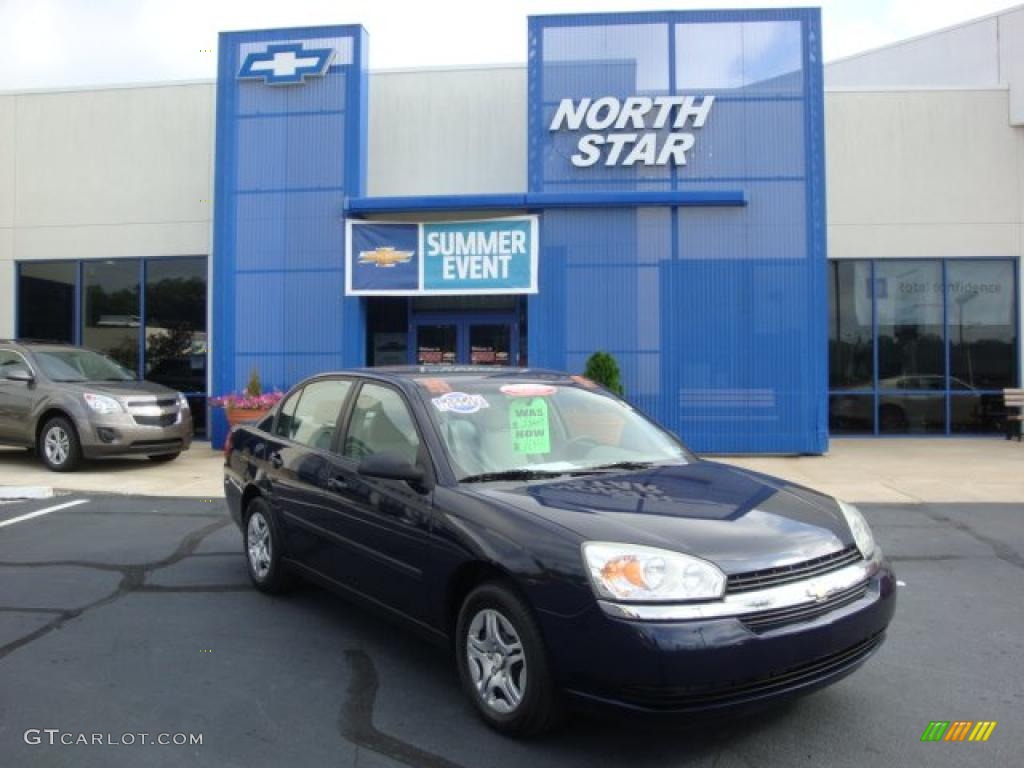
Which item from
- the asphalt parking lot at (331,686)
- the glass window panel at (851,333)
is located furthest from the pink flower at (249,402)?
the glass window panel at (851,333)

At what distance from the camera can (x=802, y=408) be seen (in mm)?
13008

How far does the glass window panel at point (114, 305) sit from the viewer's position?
16.0m

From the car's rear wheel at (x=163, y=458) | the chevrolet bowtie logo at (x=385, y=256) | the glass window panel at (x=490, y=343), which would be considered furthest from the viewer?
the glass window panel at (x=490, y=343)

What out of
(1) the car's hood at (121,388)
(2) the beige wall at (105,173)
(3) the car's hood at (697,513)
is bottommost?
(3) the car's hood at (697,513)

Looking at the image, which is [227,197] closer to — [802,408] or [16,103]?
[16,103]

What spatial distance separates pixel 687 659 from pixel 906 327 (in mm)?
14801

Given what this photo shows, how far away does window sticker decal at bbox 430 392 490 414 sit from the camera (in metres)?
4.25

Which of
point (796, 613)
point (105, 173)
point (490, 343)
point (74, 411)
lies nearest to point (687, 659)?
point (796, 613)

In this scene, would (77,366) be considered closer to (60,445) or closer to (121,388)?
(121,388)

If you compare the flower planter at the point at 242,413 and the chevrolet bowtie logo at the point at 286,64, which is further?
the chevrolet bowtie logo at the point at 286,64

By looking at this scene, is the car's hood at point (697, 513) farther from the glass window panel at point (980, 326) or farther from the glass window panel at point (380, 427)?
the glass window panel at point (980, 326)

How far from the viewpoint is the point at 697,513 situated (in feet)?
11.3

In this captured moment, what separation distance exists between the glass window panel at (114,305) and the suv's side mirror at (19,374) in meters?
4.59

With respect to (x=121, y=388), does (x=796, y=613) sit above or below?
below
